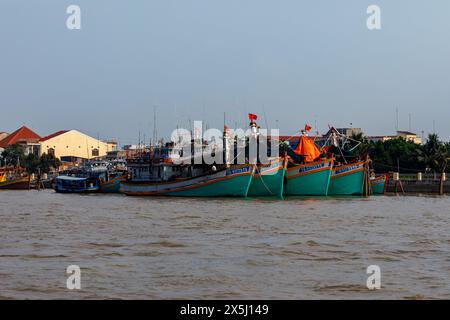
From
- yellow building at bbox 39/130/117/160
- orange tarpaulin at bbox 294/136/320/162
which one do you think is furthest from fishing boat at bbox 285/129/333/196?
yellow building at bbox 39/130/117/160

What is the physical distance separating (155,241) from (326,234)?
6428mm

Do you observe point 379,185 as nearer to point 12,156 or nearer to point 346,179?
point 346,179

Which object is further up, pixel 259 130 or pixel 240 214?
pixel 259 130

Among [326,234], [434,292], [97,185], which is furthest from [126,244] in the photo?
[97,185]

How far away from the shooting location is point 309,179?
56969 mm

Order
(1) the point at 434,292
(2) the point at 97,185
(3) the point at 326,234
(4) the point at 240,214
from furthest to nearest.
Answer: (2) the point at 97,185 → (4) the point at 240,214 → (3) the point at 326,234 → (1) the point at 434,292

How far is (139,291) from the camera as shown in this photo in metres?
15.5

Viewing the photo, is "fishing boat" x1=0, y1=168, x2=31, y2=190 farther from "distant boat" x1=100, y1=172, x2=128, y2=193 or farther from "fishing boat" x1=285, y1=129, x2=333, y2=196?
"fishing boat" x1=285, y1=129, x2=333, y2=196

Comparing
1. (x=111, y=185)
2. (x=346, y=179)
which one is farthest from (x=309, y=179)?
(x=111, y=185)

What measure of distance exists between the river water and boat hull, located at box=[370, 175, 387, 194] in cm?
3188

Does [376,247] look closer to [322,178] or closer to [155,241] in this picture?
[155,241]

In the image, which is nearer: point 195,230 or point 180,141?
point 195,230
